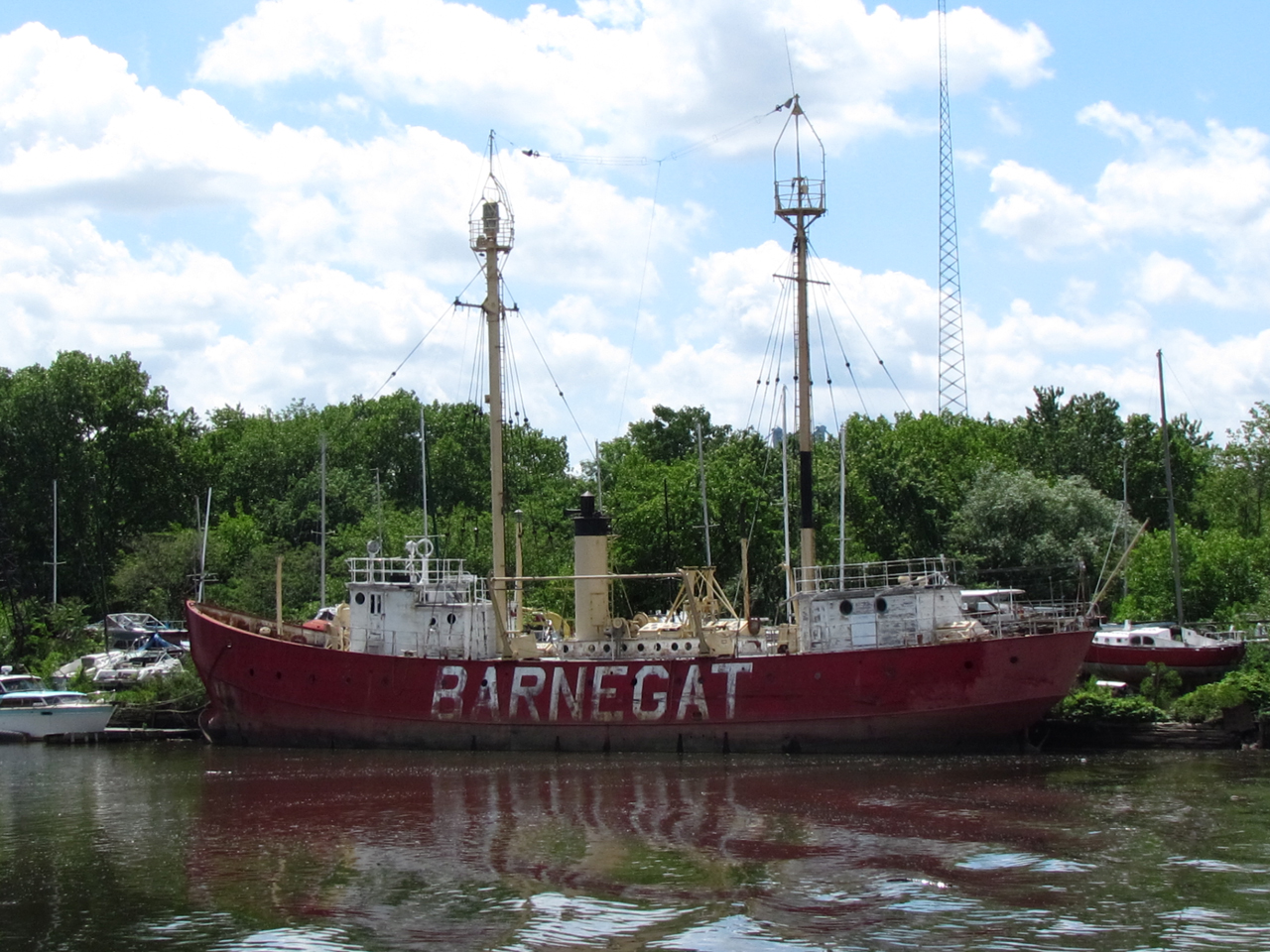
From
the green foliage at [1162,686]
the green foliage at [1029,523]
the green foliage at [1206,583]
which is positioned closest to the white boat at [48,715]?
the green foliage at [1162,686]

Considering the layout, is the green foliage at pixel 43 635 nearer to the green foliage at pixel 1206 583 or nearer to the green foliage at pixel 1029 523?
the green foliage at pixel 1029 523

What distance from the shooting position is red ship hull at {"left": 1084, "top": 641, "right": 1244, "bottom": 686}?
33.9 meters

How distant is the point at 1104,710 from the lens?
31.9 metres

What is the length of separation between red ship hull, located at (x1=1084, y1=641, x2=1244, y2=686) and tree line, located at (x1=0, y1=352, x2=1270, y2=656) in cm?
449

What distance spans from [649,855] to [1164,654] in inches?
720

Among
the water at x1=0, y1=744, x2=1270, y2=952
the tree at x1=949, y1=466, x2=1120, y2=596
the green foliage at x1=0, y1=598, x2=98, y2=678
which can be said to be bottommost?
the water at x1=0, y1=744, x2=1270, y2=952

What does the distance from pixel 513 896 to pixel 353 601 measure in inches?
670

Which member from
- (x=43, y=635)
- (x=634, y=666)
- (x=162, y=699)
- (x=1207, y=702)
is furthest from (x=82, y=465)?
(x=1207, y=702)

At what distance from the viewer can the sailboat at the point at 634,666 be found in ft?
99.7

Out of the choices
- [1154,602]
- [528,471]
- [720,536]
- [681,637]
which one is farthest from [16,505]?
[1154,602]

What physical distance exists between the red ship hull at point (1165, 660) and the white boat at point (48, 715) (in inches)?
987

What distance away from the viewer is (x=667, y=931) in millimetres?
16625

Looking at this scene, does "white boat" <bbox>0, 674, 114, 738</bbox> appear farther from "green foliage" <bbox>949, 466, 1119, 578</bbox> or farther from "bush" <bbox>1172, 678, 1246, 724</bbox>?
"green foliage" <bbox>949, 466, 1119, 578</bbox>

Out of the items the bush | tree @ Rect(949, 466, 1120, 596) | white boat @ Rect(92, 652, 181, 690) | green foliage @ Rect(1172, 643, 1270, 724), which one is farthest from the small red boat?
white boat @ Rect(92, 652, 181, 690)
